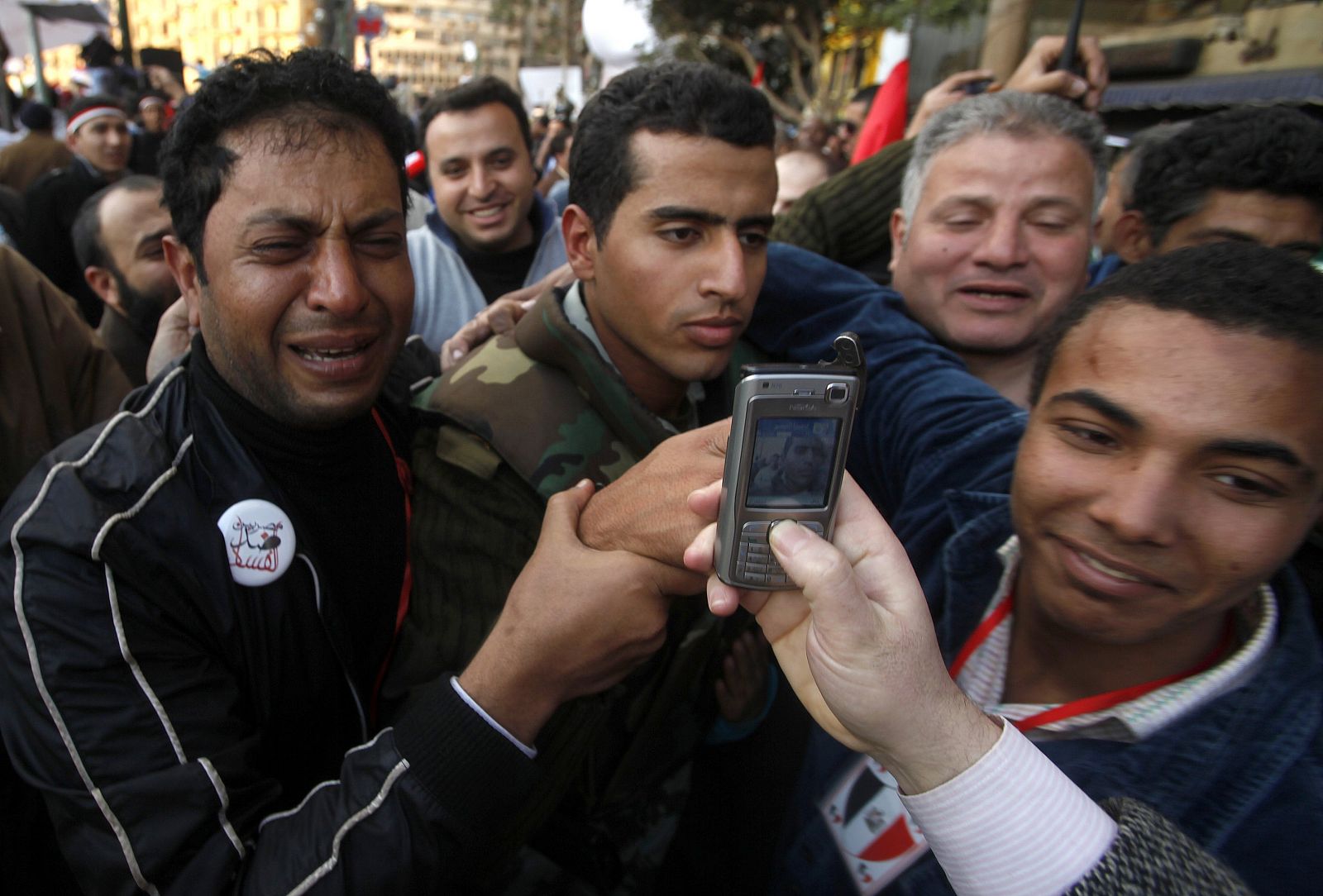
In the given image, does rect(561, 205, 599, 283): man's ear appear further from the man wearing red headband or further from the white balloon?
the white balloon

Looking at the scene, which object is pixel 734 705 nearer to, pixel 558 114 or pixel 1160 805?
pixel 1160 805

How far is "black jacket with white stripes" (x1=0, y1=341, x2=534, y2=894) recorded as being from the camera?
1212 millimetres

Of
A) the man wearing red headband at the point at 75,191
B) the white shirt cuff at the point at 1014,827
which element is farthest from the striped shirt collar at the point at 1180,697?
the man wearing red headband at the point at 75,191

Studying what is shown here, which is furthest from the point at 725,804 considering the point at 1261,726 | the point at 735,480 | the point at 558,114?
the point at 558,114

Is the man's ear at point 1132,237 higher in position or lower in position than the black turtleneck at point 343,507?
higher

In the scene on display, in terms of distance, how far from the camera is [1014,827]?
0.91 m

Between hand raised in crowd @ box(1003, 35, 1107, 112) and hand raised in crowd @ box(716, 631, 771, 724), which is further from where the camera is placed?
hand raised in crowd @ box(1003, 35, 1107, 112)

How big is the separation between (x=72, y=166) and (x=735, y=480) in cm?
664

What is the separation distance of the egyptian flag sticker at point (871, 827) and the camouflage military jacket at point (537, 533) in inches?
17.0

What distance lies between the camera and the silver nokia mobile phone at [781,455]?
3.19 feet

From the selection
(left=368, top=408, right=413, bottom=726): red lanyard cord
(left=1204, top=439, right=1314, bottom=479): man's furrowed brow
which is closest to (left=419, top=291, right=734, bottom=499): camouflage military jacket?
(left=368, top=408, right=413, bottom=726): red lanyard cord

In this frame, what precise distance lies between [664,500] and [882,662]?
0.45m

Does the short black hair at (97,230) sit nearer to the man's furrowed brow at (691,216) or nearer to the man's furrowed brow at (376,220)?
the man's furrowed brow at (376,220)

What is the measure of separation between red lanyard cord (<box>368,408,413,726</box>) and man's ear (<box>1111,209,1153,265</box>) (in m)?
2.26
